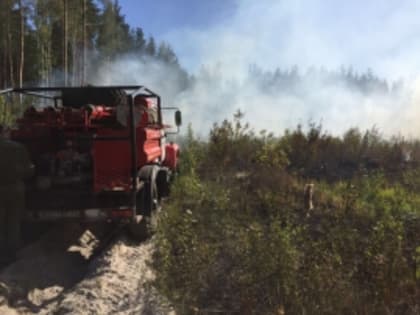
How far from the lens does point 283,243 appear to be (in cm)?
442

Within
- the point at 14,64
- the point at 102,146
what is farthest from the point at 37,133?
the point at 14,64

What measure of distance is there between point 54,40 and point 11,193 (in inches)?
1592

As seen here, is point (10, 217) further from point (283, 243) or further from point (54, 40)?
point (54, 40)

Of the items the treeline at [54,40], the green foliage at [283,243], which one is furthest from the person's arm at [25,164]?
the treeline at [54,40]

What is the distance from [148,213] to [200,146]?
18.4ft

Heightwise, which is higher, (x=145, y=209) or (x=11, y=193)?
(x=11, y=193)

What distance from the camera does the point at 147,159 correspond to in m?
6.24

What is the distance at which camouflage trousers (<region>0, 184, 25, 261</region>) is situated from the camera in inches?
217

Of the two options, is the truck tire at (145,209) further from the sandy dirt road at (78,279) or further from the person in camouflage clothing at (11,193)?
the person in camouflage clothing at (11,193)

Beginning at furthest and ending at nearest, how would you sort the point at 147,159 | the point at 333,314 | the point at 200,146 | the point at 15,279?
the point at 200,146 < the point at 147,159 < the point at 15,279 < the point at 333,314

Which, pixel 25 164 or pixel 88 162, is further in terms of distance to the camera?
pixel 88 162

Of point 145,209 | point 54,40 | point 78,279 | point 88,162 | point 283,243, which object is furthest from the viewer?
point 54,40

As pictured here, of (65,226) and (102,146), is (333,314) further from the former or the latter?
(65,226)

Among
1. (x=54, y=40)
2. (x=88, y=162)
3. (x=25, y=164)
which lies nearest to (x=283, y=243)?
(x=88, y=162)
